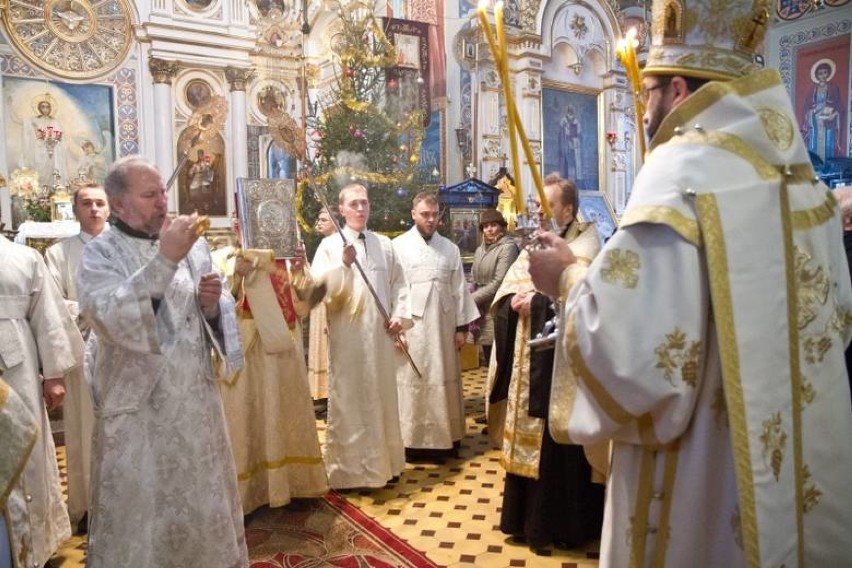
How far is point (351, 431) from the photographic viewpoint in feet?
14.5

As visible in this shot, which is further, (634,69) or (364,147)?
(364,147)

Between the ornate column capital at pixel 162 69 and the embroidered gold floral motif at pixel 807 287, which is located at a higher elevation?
the ornate column capital at pixel 162 69

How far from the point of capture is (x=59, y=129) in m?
10.2

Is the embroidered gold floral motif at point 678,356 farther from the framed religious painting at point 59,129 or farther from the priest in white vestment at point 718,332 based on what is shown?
the framed religious painting at point 59,129

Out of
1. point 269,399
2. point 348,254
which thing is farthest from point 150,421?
point 348,254

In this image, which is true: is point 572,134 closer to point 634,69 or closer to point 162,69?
point 162,69

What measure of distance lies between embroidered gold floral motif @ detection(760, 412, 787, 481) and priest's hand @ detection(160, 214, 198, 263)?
1.91 m

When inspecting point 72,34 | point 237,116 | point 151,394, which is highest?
point 72,34

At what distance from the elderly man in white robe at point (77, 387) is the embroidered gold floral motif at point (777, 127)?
3522 millimetres

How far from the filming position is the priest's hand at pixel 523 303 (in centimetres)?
359

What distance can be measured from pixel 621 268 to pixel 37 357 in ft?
10.3

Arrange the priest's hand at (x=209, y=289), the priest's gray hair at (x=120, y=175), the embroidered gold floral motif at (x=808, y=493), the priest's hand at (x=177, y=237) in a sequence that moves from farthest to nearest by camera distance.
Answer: the priest's hand at (x=209, y=289), the priest's gray hair at (x=120, y=175), the priest's hand at (x=177, y=237), the embroidered gold floral motif at (x=808, y=493)

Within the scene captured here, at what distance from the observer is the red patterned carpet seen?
3.47 metres

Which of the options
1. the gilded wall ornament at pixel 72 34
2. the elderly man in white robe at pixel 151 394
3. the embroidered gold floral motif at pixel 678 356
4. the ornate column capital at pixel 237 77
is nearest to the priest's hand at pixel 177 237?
the elderly man in white robe at pixel 151 394
